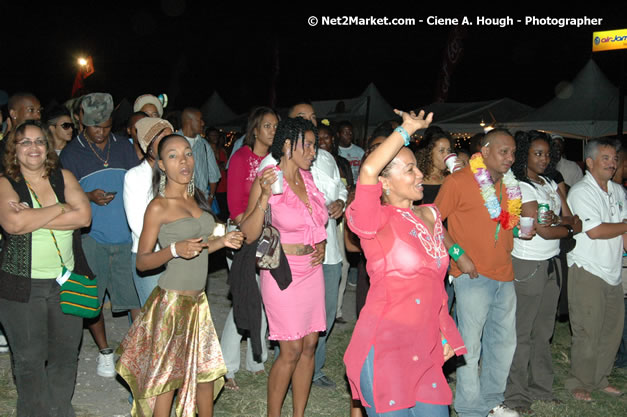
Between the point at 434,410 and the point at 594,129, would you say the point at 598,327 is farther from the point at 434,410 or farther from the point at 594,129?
the point at 594,129

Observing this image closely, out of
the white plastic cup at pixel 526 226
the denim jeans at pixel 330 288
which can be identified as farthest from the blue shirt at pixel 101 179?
the white plastic cup at pixel 526 226

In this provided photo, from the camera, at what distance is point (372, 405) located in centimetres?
300

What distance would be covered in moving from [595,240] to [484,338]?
62.8 inches

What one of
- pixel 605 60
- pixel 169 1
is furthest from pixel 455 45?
pixel 605 60

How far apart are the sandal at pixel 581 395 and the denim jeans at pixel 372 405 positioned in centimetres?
301

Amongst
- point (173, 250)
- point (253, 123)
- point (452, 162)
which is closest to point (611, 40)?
point (452, 162)

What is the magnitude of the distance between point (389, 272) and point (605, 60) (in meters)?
47.5

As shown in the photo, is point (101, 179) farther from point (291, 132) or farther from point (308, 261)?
point (308, 261)

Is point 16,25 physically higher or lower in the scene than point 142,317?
higher

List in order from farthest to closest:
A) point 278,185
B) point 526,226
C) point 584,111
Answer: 1. point 584,111
2. point 526,226
3. point 278,185

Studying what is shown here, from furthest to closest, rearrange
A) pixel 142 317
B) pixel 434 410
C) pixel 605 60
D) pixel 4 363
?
pixel 605 60, pixel 4 363, pixel 142 317, pixel 434 410

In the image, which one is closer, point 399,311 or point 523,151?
point 399,311

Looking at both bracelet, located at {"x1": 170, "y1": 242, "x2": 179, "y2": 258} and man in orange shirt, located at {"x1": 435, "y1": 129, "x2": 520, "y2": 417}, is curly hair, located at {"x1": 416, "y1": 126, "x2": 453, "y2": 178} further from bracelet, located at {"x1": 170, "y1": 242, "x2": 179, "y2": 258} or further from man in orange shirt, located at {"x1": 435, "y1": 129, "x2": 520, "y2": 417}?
bracelet, located at {"x1": 170, "y1": 242, "x2": 179, "y2": 258}

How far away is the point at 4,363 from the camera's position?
223 inches
